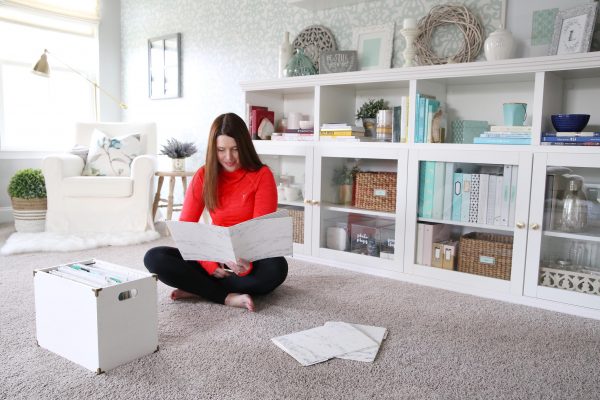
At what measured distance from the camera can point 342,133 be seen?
2840 mm

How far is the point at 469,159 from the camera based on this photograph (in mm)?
2406

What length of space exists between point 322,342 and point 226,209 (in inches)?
A: 30.9

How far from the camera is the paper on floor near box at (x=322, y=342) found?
168 cm

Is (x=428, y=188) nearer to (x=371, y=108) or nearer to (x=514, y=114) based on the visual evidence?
(x=514, y=114)

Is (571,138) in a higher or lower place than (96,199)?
higher

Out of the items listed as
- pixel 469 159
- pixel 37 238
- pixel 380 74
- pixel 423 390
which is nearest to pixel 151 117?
pixel 37 238

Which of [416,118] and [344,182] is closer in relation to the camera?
[416,118]

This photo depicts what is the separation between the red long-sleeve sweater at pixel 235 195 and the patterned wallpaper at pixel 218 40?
122 cm

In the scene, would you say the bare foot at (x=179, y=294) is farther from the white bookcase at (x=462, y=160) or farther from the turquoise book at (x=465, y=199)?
the turquoise book at (x=465, y=199)

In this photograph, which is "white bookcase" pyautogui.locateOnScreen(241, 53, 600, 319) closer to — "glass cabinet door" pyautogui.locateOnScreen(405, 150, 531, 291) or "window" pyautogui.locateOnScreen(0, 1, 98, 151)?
"glass cabinet door" pyautogui.locateOnScreen(405, 150, 531, 291)

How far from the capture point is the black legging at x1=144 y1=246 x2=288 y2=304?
6.95ft

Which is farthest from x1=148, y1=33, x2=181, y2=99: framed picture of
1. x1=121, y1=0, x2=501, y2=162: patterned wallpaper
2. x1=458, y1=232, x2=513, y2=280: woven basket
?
x1=458, y1=232, x2=513, y2=280: woven basket

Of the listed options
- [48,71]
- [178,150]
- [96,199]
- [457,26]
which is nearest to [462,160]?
[457,26]

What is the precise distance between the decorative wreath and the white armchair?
1945 mm
